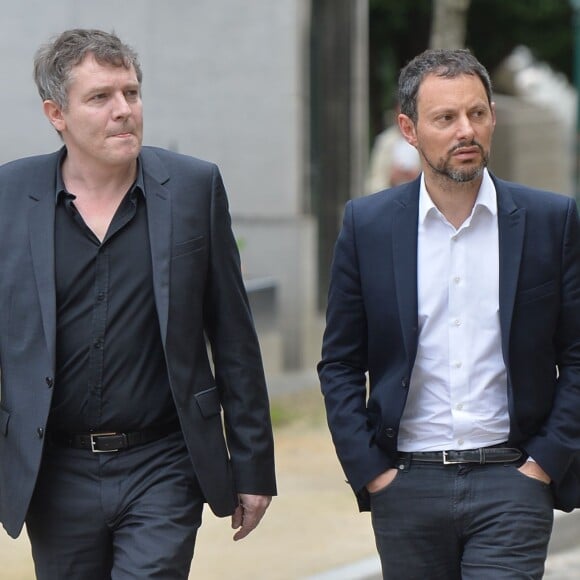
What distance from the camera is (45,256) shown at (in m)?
4.30

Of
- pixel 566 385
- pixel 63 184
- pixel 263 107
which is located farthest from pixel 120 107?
pixel 263 107

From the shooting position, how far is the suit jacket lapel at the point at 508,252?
14.0ft

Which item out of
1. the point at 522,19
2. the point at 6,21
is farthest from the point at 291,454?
the point at 522,19

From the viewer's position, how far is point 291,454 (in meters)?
9.75

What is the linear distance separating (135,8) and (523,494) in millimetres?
7495

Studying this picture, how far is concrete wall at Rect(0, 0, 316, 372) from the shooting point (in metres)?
11.4

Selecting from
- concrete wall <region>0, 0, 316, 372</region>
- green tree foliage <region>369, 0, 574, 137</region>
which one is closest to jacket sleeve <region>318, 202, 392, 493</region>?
concrete wall <region>0, 0, 316, 372</region>

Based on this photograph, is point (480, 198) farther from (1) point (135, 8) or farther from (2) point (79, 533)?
(1) point (135, 8)

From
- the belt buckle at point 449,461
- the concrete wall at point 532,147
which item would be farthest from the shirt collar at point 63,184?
the concrete wall at point 532,147

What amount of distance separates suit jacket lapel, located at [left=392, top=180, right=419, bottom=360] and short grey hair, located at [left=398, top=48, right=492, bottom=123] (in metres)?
0.25

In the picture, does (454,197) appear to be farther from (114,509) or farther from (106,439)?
(114,509)

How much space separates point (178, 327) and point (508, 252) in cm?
96

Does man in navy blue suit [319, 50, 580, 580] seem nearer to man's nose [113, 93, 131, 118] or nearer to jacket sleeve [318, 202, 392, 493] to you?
jacket sleeve [318, 202, 392, 493]

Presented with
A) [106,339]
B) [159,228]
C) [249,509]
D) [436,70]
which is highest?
[436,70]
